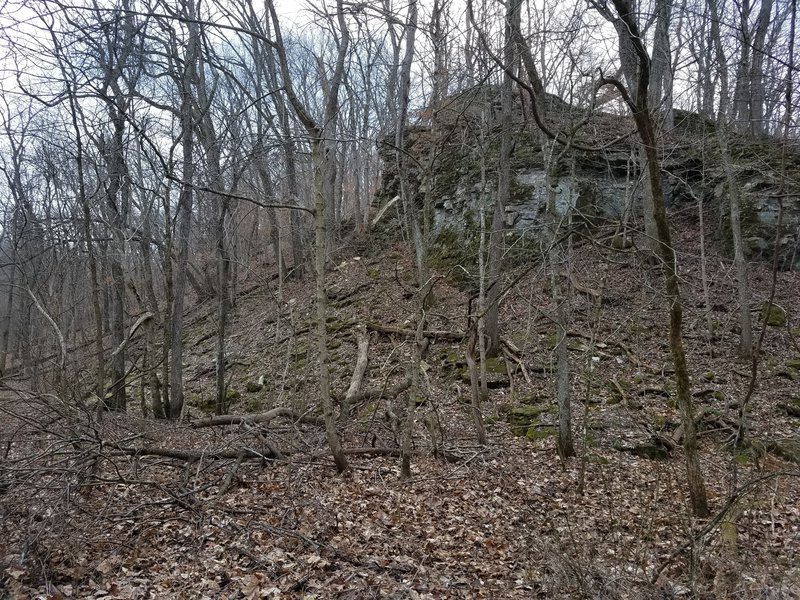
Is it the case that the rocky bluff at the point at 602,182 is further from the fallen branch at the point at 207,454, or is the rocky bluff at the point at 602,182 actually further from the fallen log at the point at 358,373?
the fallen branch at the point at 207,454

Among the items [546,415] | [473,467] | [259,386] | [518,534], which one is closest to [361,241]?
[259,386]

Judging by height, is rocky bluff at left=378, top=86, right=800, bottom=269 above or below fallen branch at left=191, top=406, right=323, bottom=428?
above

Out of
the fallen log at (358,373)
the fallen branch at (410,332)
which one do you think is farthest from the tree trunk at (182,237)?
the fallen branch at (410,332)

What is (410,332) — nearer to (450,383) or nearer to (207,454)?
(450,383)

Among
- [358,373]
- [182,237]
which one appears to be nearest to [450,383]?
[358,373]

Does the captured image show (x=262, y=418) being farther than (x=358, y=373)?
No

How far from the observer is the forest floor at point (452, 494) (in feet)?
13.5

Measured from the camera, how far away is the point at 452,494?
612cm

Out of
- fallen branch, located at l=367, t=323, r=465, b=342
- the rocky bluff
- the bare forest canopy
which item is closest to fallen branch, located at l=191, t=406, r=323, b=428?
the bare forest canopy

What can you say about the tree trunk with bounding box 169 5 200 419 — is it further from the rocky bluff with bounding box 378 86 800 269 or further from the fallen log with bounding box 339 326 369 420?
the rocky bluff with bounding box 378 86 800 269

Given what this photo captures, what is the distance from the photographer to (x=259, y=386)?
11859mm

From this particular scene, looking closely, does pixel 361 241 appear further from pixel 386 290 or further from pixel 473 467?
pixel 473 467

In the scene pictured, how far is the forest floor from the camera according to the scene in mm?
4117

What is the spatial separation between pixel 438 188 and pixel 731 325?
31.0 feet
